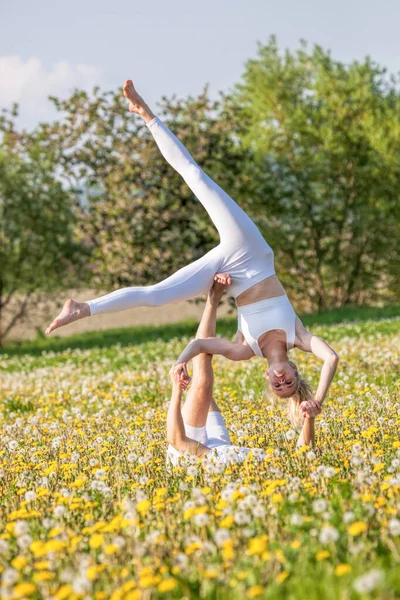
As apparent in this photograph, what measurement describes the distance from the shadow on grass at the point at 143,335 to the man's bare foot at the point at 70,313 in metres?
→ 14.9

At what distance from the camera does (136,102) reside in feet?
24.4

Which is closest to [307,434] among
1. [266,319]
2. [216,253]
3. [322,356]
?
[322,356]

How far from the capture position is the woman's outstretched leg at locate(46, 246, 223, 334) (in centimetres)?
642

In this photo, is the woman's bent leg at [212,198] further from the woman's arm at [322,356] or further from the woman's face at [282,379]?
the woman's face at [282,379]

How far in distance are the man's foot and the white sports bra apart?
6.99 ft

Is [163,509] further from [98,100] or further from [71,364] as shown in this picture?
[98,100]

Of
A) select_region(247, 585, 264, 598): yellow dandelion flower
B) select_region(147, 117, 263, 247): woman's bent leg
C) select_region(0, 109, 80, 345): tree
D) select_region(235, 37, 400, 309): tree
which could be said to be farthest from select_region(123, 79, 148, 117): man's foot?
select_region(235, 37, 400, 309): tree

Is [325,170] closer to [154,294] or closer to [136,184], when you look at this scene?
[136,184]

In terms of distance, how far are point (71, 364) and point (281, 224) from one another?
→ 50.8 ft

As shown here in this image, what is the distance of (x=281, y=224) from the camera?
1184 inches

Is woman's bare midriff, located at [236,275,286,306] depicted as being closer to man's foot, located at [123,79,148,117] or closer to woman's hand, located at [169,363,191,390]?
woman's hand, located at [169,363,191,390]

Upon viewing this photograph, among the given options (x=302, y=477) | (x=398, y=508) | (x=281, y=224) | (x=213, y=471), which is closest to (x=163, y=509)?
(x=213, y=471)

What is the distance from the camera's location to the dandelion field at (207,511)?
3.26 m

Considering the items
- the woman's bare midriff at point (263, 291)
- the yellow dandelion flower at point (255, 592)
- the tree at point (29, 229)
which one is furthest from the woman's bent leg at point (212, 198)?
the tree at point (29, 229)
